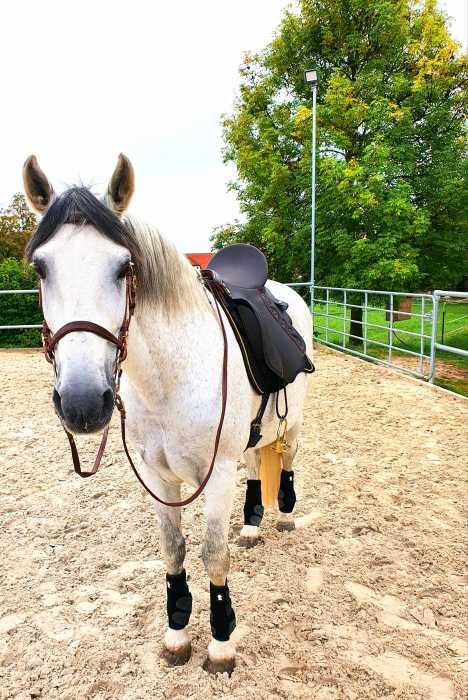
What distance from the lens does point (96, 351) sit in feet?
3.62

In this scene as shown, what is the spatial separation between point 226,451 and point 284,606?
1.02 metres

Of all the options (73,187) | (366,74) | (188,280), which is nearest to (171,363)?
(188,280)

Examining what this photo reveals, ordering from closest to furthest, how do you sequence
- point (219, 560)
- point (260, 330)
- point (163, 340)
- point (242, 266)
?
point (163, 340), point (219, 560), point (260, 330), point (242, 266)

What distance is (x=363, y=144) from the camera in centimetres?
990

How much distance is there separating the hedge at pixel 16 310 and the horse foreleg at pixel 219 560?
926cm

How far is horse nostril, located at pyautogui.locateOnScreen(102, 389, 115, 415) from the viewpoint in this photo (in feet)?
3.61

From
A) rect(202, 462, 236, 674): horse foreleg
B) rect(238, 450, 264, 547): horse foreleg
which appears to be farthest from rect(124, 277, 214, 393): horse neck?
rect(238, 450, 264, 547): horse foreleg

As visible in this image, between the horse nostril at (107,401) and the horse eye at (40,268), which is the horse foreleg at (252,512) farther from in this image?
the horse eye at (40,268)

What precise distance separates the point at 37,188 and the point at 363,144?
1024cm

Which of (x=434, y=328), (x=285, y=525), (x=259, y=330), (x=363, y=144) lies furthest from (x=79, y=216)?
(x=363, y=144)

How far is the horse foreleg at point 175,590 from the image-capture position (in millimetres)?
1848

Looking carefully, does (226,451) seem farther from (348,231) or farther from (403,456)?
(348,231)

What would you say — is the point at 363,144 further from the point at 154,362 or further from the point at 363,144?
the point at 154,362

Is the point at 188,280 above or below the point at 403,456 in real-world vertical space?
above
